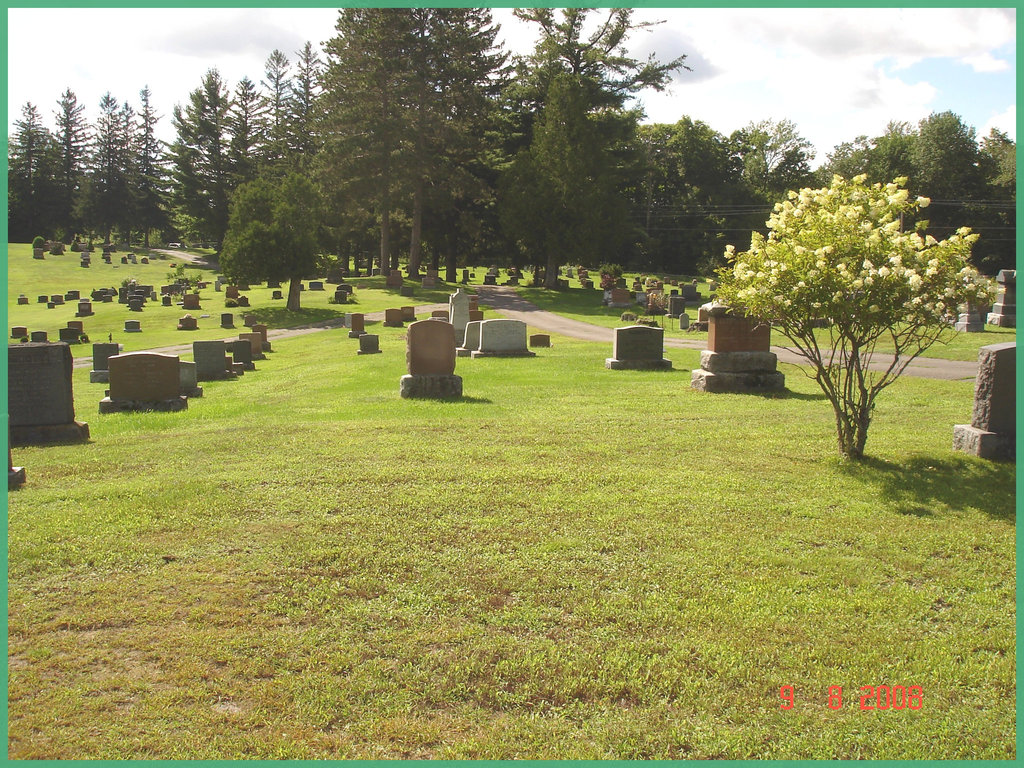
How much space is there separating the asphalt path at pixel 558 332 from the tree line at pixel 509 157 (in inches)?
217

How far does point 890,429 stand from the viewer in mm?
9789

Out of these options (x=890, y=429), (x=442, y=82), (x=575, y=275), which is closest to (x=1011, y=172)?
(x=575, y=275)

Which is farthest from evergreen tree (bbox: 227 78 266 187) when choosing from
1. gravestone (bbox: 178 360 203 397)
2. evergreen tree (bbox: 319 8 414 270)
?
gravestone (bbox: 178 360 203 397)

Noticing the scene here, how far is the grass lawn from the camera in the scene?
19641 mm

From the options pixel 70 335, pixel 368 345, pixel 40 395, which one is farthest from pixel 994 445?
pixel 70 335

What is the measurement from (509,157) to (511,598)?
46.1m

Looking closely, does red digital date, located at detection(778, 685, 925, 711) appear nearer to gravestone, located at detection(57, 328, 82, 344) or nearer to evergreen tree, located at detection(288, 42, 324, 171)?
gravestone, located at detection(57, 328, 82, 344)

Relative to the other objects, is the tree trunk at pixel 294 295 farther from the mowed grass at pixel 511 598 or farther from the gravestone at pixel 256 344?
the mowed grass at pixel 511 598

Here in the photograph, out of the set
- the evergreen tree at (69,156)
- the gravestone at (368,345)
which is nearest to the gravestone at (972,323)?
the gravestone at (368,345)

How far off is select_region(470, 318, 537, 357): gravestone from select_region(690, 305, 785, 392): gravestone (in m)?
7.46

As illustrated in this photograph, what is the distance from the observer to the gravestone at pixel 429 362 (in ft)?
42.2

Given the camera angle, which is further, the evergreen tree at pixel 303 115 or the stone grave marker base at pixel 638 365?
the evergreen tree at pixel 303 115

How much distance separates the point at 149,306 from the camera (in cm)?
4175

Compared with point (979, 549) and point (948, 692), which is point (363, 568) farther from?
point (979, 549)
